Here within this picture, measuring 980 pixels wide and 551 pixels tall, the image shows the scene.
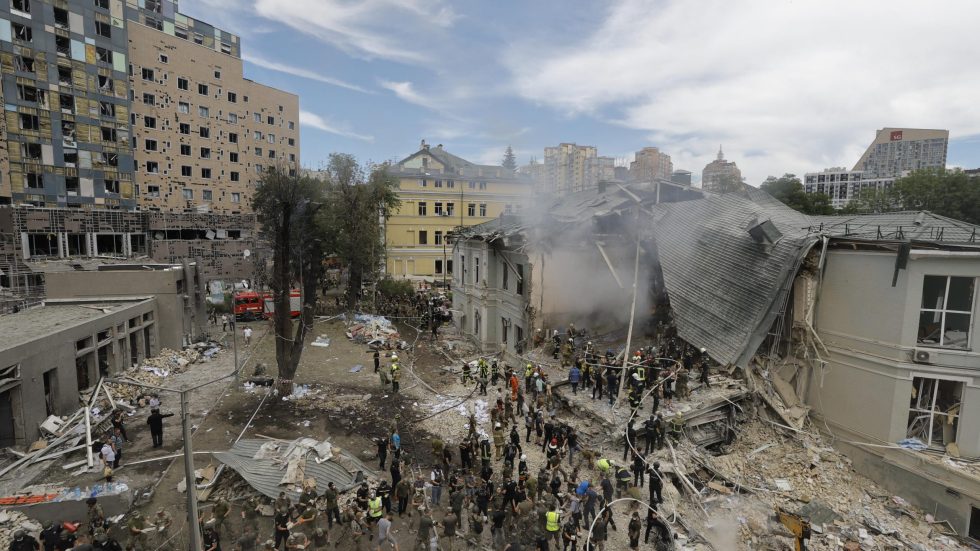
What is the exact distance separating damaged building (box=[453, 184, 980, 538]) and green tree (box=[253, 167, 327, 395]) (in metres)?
14.4

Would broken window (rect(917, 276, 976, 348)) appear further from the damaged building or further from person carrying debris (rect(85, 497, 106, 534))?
person carrying debris (rect(85, 497, 106, 534))

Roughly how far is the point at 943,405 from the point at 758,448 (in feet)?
17.3

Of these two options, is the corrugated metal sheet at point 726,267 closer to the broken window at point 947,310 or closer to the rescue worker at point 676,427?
the rescue worker at point 676,427

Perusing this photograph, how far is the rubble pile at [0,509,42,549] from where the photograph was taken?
11.2 m

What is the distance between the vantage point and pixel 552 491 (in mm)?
11953

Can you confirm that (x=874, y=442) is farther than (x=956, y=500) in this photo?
Yes

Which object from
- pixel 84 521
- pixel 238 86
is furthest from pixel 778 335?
pixel 238 86

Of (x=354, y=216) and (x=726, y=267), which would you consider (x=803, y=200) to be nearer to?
(x=726, y=267)

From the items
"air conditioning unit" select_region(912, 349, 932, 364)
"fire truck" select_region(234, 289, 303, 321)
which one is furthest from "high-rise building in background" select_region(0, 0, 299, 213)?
"air conditioning unit" select_region(912, 349, 932, 364)

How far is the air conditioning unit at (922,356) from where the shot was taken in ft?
44.8

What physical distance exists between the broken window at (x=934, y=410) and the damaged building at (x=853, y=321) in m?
0.03

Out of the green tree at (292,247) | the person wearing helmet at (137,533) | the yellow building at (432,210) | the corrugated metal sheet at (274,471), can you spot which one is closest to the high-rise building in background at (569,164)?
the yellow building at (432,210)

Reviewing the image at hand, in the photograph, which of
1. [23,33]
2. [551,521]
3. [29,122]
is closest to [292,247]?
[29,122]

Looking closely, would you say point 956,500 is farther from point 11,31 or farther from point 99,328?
point 11,31
